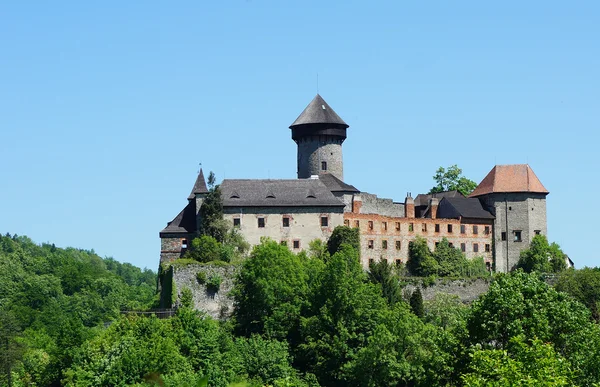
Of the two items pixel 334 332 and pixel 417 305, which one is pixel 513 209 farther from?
pixel 334 332

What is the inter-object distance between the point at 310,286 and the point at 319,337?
204 inches

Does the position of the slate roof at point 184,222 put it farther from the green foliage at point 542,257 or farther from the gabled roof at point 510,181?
the green foliage at point 542,257

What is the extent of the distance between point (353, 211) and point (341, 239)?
631 cm

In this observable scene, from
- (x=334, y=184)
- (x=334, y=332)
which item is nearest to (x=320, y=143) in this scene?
(x=334, y=184)

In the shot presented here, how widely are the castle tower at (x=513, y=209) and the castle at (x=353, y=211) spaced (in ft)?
0.26

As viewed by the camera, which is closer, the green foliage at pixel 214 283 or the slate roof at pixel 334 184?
the green foliage at pixel 214 283

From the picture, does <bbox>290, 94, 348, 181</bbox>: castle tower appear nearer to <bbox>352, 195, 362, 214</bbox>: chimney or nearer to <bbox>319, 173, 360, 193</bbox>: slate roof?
<bbox>319, 173, 360, 193</bbox>: slate roof

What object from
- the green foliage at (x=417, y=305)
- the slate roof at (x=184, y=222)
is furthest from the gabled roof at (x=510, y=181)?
the slate roof at (x=184, y=222)

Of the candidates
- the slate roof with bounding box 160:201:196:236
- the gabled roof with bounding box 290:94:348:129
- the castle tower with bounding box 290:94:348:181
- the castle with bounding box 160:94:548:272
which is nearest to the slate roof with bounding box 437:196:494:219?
the castle with bounding box 160:94:548:272

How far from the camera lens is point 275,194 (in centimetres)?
8144

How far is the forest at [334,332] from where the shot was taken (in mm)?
50688

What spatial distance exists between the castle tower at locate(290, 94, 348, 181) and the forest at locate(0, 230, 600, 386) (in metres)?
10.6

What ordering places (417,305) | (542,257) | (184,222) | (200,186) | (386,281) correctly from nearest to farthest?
(417,305)
(386,281)
(200,186)
(184,222)
(542,257)

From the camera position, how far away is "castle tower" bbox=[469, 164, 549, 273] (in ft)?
296
